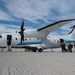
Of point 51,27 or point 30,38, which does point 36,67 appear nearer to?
point 51,27

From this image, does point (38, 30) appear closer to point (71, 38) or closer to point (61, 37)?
point (61, 37)

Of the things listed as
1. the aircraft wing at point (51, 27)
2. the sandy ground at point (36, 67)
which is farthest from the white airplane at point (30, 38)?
the sandy ground at point (36, 67)

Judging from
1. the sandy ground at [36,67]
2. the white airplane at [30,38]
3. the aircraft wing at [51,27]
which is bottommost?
the sandy ground at [36,67]

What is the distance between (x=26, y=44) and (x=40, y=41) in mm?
2037

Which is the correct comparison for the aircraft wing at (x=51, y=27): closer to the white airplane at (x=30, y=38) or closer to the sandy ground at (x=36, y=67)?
the white airplane at (x=30, y=38)

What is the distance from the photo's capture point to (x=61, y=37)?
95.6ft

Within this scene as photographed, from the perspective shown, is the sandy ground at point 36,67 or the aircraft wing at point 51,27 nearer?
the sandy ground at point 36,67

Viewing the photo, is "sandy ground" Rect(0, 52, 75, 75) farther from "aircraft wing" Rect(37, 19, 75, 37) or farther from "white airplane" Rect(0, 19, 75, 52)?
"white airplane" Rect(0, 19, 75, 52)

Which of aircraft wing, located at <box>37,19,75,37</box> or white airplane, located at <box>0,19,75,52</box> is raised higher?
aircraft wing, located at <box>37,19,75,37</box>

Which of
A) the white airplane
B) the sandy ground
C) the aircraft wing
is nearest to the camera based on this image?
the sandy ground

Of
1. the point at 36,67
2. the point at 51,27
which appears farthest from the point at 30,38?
the point at 36,67

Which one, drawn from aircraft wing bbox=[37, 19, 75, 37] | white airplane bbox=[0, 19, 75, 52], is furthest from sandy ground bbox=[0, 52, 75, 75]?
white airplane bbox=[0, 19, 75, 52]

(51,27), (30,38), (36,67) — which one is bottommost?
(36,67)

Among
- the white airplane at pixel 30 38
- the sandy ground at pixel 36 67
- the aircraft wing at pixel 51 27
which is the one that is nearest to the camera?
the sandy ground at pixel 36 67
